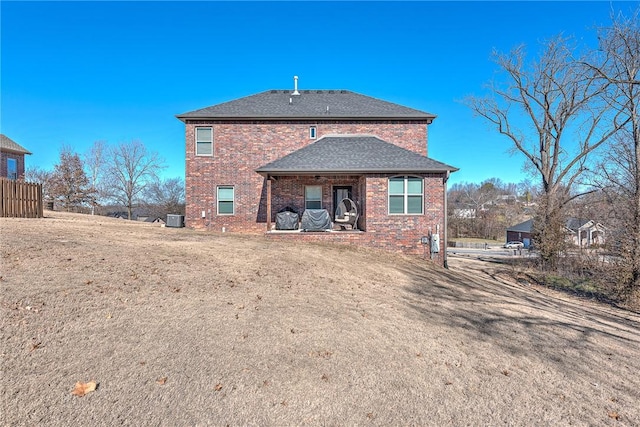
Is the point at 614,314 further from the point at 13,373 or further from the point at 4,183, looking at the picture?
the point at 4,183

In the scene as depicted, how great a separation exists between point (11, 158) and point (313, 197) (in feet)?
96.6

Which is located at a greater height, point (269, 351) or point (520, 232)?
point (269, 351)

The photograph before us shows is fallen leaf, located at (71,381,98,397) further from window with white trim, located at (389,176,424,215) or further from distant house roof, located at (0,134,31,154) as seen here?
distant house roof, located at (0,134,31,154)

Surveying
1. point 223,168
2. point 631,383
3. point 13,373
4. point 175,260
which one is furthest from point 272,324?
point 223,168

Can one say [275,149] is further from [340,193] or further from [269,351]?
[269,351]

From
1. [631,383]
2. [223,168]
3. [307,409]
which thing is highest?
[223,168]

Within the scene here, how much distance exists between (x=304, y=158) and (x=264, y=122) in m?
3.59

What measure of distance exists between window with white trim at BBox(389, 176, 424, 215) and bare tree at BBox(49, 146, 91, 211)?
92.9 ft

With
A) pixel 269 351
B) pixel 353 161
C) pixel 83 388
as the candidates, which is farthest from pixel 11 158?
pixel 269 351

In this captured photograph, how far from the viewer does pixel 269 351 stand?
12.2ft

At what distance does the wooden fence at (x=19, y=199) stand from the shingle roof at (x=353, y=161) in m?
7.54

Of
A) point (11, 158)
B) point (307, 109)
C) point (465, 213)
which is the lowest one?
point (465, 213)

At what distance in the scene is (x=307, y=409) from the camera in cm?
284

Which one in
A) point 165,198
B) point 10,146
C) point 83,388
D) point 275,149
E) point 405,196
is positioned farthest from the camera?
point 165,198
